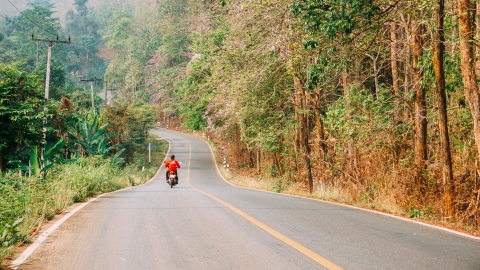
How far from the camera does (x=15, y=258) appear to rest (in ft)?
19.5

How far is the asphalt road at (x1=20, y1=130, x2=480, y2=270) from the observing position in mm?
5555

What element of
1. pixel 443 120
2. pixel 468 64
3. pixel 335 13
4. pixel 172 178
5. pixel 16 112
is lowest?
pixel 172 178

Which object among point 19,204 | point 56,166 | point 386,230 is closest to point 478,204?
point 386,230

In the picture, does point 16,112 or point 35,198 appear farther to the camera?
point 16,112

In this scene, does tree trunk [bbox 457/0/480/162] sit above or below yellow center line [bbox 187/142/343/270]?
A: above

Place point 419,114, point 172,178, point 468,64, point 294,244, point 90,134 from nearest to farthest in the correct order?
point 294,244
point 468,64
point 419,114
point 172,178
point 90,134

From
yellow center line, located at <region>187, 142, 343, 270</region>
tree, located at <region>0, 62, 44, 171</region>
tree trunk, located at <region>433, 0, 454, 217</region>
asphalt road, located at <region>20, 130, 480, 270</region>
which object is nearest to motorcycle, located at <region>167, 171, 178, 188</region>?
tree, located at <region>0, 62, 44, 171</region>

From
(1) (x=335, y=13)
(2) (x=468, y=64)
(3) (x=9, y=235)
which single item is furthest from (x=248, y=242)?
(2) (x=468, y=64)

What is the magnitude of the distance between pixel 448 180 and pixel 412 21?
511 cm

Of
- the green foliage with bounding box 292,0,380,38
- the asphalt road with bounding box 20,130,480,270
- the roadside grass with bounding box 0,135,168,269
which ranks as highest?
the green foliage with bounding box 292,0,380,38

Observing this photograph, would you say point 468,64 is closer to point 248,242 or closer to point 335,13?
point 335,13

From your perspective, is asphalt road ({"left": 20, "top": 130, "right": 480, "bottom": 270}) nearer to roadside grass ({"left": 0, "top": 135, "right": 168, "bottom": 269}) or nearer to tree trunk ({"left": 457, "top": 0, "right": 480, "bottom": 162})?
roadside grass ({"left": 0, "top": 135, "right": 168, "bottom": 269})

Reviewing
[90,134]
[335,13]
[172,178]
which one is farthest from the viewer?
[90,134]

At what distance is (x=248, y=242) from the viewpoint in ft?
22.0
